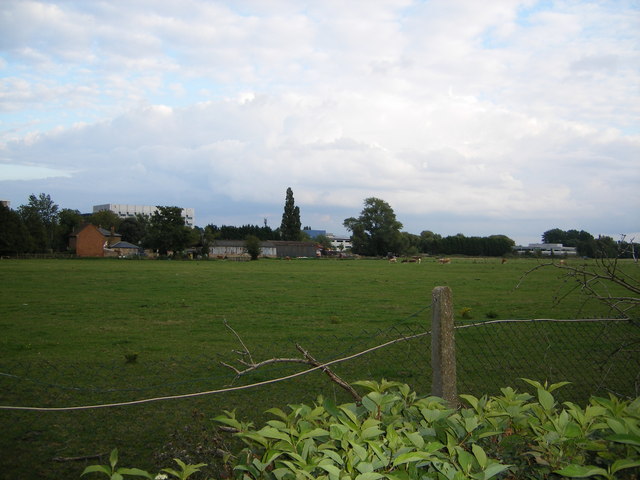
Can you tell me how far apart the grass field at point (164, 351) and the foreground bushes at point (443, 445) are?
1.24 metres

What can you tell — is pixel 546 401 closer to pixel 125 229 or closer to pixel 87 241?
pixel 87 241

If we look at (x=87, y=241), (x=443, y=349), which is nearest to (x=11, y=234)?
(x=87, y=241)

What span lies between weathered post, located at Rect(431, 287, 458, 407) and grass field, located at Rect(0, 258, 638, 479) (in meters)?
0.79

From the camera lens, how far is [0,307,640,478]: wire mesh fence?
5.59 m

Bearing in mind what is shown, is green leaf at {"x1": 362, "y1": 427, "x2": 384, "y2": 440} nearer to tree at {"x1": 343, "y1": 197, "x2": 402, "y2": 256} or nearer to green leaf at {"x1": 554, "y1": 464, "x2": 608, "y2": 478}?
green leaf at {"x1": 554, "y1": 464, "x2": 608, "y2": 478}

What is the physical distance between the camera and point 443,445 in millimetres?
2289

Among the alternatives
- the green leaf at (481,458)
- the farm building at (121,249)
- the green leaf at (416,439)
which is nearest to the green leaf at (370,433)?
the green leaf at (416,439)

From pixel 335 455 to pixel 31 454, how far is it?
4.92 m

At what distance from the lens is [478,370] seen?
874cm

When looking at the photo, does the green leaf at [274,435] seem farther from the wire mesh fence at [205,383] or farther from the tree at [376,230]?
the tree at [376,230]

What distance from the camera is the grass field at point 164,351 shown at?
19.8 feet

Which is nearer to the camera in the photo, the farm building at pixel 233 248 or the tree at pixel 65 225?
the tree at pixel 65 225

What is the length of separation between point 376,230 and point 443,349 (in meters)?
121

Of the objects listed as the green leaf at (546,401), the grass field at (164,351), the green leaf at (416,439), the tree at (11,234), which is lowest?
the grass field at (164,351)
